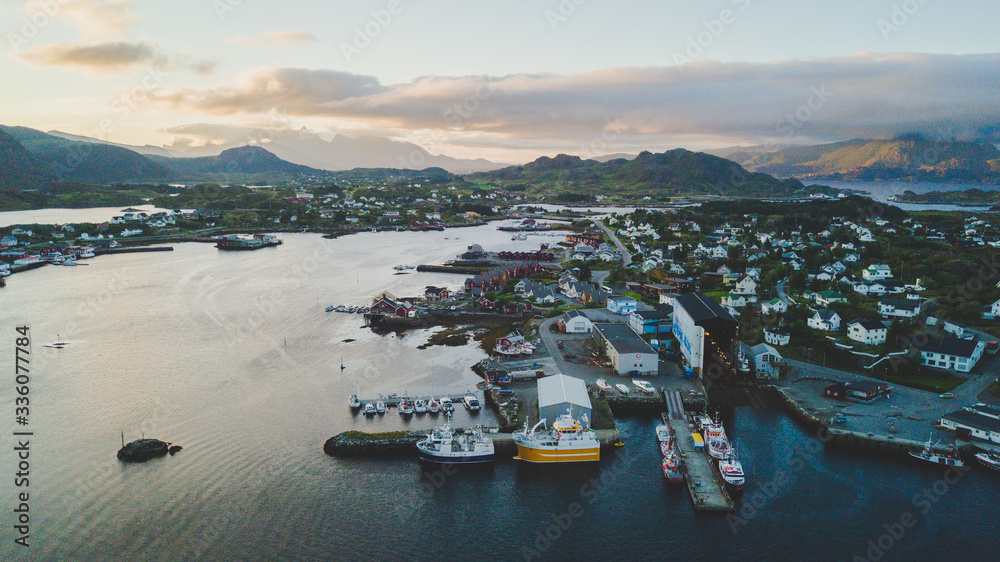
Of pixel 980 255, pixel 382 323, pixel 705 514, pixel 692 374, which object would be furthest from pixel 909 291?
pixel 382 323

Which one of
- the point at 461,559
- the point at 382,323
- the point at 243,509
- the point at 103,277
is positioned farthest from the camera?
the point at 103,277

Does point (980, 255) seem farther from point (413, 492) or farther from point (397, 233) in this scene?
point (397, 233)

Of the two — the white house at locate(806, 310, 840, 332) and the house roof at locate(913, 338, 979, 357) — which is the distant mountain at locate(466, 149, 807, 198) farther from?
the house roof at locate(913, 338, 979, 357)

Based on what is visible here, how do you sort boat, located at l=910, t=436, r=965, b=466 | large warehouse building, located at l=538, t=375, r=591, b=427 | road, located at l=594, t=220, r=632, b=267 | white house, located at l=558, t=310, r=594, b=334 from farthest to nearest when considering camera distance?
road, located at l=594, t=220, r=632, b=267, white house, located at l=558, t=310, r=594, b=334, large warehouse building, located at l=538, t=375, r=591, b=427, boat, located at l=910, t=436, r=965, b=466

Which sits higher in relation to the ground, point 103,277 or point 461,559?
point 103,277

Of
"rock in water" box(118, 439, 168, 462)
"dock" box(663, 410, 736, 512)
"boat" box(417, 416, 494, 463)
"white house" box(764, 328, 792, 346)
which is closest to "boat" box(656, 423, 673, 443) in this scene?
"dock" box(663, 410, 736, 512)

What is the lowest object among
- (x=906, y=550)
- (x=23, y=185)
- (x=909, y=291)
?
(x=906, y=550)

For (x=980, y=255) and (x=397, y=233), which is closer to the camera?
(x=980, y=255)

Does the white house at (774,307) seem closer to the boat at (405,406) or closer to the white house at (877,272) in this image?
the white house at (877,272)
